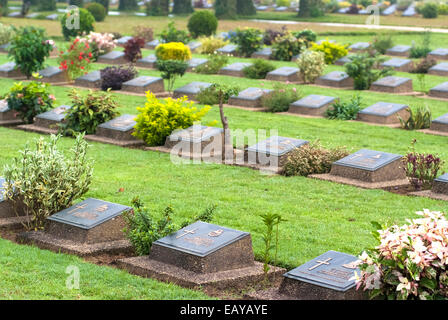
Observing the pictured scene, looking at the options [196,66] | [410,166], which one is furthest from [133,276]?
[196,66]

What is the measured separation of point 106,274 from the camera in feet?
21.8

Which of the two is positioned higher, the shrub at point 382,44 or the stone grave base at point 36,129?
the stone grave base at point 36,129

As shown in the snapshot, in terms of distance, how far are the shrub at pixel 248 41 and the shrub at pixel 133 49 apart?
350 cm

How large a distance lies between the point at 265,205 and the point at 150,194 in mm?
1421

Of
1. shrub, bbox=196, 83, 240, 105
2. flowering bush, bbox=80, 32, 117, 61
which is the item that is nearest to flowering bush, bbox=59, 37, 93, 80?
flowering bush, bbox=80, 32, 117, 61

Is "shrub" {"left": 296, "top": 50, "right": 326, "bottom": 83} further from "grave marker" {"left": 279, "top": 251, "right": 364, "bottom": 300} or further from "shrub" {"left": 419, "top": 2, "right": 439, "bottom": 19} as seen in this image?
"shrub" {"left": 419, "top": 2, "right": 439, "bottom": 19}

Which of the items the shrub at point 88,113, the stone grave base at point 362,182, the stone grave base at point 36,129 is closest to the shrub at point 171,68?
the stone grave base at point 36,129

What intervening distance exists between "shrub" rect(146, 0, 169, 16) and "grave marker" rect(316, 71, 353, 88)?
2881cm

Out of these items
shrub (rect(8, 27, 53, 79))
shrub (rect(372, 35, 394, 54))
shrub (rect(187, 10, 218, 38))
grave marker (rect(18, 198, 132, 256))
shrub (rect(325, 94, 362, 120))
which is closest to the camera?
grave marker (rect(18, 198, 132, 256))

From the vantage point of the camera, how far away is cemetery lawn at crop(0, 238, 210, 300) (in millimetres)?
6102

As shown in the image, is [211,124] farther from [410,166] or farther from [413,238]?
[413,238]

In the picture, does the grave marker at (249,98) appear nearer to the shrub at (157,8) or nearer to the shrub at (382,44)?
the shrub at (382,44)

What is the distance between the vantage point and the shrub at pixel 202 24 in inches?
1286

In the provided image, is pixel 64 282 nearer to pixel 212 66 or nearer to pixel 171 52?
pixel 212 66
